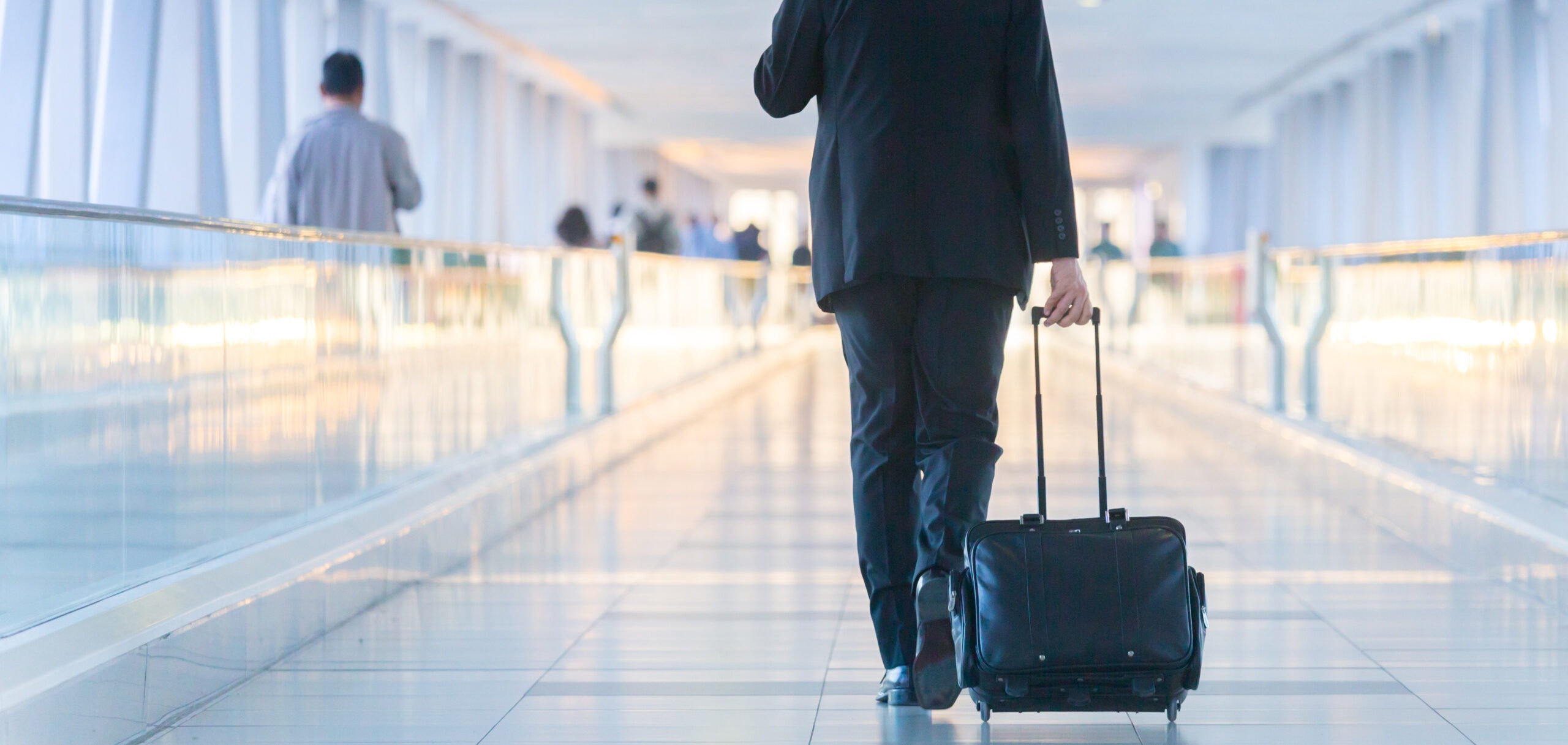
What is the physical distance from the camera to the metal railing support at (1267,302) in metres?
8.94

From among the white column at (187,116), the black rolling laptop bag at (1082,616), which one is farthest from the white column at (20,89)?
the black rolling laptop bag at (1082,616)

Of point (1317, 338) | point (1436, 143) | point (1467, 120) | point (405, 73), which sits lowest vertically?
point (1317, 338)

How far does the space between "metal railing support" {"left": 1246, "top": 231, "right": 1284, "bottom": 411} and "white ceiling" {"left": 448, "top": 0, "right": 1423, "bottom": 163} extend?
7449 millimetres

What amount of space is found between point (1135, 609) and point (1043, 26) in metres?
1.02

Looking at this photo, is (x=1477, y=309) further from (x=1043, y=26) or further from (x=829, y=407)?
(x=829, y=407)

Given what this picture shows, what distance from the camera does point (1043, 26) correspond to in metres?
2.91

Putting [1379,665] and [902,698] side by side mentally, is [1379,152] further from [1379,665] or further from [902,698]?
[902,698]

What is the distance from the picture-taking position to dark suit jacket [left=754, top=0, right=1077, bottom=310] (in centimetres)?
287

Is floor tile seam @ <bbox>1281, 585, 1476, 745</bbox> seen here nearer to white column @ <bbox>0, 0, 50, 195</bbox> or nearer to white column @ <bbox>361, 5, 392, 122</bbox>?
white column @ <bbox>0, 0, 50, 195</bbox>

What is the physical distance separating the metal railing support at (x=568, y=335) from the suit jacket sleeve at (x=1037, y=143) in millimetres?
5307

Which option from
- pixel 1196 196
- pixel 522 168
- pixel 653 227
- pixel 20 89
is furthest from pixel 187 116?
pixel 1196 196

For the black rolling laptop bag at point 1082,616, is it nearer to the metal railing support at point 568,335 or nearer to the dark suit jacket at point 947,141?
the dark suit jacket at point 947,141

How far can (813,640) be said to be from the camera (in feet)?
12.3

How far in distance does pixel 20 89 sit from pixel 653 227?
6452 mm
